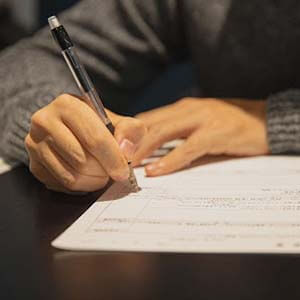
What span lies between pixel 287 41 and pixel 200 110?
0.23 meters

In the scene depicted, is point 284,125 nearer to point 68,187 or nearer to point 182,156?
point 182,156

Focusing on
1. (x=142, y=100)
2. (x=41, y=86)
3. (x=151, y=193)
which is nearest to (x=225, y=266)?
(x=151, y=193)

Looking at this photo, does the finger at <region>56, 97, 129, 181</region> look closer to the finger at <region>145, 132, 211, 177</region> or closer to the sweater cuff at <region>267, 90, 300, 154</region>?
the finger at <region>145, 132, 211, 177</region>

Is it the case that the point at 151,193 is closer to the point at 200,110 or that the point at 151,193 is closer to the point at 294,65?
the point at 200,110

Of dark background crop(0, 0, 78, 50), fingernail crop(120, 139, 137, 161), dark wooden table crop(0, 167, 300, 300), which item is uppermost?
dark background crop(0, 0, 78, 50)

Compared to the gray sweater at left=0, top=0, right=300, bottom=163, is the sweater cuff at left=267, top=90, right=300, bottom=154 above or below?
below

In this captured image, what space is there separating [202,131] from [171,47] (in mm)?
352

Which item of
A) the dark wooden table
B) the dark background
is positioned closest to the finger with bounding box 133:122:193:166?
the dark wooden table

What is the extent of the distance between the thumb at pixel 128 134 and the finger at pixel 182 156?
8 cm

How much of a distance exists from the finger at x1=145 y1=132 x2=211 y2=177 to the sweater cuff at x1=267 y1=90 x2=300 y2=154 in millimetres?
91

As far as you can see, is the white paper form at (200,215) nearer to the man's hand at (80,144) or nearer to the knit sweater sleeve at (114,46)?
the man's hand at (80,144)

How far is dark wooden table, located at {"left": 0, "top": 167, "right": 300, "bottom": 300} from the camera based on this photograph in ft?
1.35

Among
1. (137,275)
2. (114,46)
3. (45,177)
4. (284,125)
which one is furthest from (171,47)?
(137,275)

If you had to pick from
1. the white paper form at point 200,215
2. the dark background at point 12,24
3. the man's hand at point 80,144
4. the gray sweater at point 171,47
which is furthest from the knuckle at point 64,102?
the dark background at point 12,24
